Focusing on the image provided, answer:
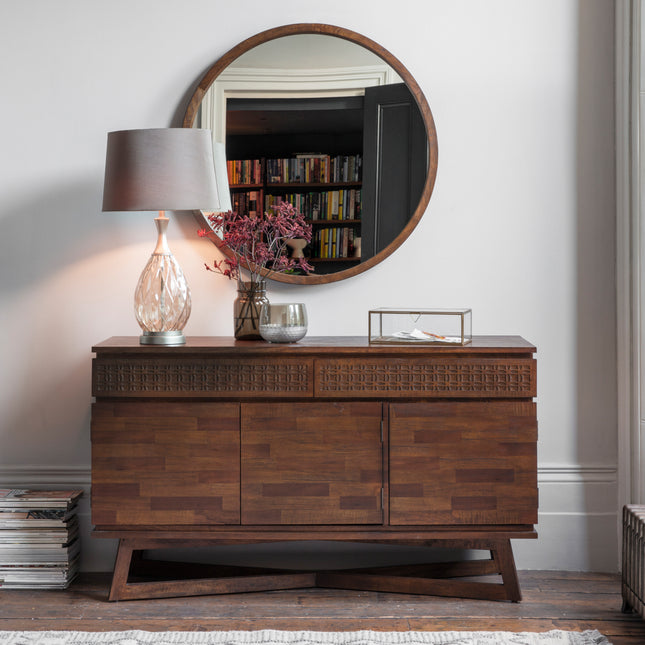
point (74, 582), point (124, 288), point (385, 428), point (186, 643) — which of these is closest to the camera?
point (186, 643)

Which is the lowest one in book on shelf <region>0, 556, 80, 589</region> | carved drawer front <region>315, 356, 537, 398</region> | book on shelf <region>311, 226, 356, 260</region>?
book on shelf <region>0, 556, 80, 589</region>

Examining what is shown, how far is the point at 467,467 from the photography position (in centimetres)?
231

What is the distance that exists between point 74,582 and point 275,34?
2112mm

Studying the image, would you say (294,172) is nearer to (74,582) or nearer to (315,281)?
(315,281)

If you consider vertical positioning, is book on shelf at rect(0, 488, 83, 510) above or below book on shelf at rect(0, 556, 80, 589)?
above

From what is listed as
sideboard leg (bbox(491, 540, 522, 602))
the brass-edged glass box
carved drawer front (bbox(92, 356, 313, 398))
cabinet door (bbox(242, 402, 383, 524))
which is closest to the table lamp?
carved drawer front (bbox(92, 356, 313, 398))

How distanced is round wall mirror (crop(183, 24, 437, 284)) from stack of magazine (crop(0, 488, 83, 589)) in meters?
1.13

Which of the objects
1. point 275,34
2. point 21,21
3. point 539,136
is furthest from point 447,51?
point 21,21

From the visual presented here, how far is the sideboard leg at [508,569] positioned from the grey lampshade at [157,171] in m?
1.46

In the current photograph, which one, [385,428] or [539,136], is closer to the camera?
[385,428]

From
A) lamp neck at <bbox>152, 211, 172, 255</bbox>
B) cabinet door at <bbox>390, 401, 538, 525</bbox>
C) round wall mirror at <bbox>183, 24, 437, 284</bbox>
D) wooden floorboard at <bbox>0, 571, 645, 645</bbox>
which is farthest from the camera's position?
round wall mirror at <bbox>183, 24, 437, 284</bbox>

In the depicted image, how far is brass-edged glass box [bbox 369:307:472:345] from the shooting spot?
237cm

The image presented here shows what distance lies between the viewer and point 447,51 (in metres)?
2.72

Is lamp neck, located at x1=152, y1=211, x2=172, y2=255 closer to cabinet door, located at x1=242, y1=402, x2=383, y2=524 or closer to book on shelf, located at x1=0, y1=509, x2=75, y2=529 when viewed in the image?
cabinet door, located at x1=242, y1=402, x2=383, y2=524
